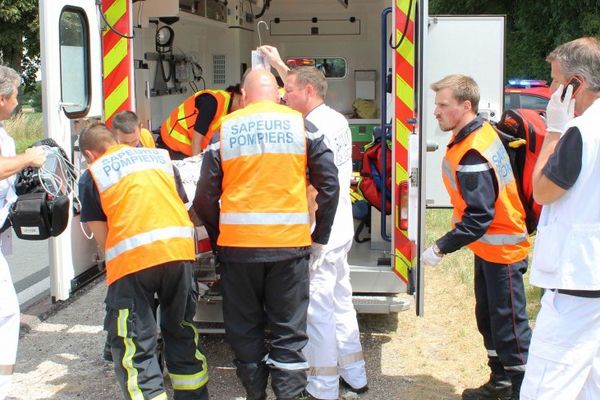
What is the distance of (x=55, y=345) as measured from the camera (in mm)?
5180

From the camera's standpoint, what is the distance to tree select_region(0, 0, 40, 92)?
71.2ft

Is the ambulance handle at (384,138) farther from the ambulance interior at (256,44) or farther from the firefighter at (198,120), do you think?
the ambulance interior at (256,44)

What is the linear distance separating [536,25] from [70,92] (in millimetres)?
18078

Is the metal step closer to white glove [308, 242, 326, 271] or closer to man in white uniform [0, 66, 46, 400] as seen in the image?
white glove [308, 242, 326, 271]

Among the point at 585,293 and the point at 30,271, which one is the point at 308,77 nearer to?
the point at 585,293

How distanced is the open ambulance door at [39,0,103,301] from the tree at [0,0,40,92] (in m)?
18.8

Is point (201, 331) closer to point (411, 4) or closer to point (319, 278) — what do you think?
point (319, 278)

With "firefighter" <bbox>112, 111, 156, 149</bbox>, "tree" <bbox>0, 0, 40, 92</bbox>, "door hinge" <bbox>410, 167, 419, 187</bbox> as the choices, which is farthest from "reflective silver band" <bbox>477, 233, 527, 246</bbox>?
"tree" <bbox>0, 0, 40, 92</bbox>

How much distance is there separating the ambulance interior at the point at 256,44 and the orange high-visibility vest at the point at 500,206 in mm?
2593

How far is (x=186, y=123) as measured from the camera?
543 centimetres

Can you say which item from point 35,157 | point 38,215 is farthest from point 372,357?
point 35,157

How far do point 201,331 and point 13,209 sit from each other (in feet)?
4.54

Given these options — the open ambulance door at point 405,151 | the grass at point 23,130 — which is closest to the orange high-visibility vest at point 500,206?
the open ambulance door at point 405,151

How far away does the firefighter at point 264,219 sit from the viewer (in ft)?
11.6
